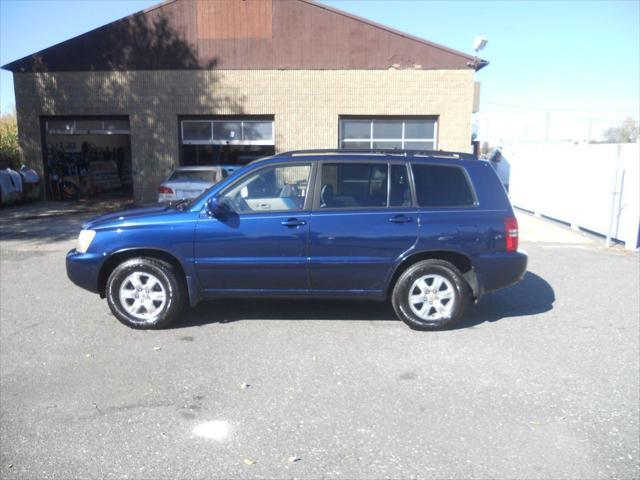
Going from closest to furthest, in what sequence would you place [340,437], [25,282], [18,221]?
[340,437] → [25,282] → [18,221]

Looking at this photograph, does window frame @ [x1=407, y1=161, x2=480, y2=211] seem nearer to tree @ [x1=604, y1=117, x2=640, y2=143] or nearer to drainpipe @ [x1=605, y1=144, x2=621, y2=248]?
drainpipe @ [x1=605, y1=144, x2=621, y2=248]

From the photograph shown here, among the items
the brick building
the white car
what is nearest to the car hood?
the white car

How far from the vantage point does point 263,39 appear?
17344mm

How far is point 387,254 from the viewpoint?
5.42 m

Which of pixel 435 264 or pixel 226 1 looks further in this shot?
pixel 226 1

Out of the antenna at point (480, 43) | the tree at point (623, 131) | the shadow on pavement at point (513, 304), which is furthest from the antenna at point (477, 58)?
the tree at point (623, 131)

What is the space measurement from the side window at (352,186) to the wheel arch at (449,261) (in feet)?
2.11

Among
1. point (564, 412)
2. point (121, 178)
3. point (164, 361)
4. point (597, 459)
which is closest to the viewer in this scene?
point (597, 459)

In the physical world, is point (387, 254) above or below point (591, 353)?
above

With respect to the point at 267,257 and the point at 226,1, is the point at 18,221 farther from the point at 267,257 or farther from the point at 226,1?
Answer: the point at 267,257

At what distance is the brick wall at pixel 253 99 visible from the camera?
57.2 ft

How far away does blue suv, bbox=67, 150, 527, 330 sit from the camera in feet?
17.6

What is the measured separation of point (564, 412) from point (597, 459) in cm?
59

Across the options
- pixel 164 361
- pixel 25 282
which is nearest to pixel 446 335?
pixel 164 361
